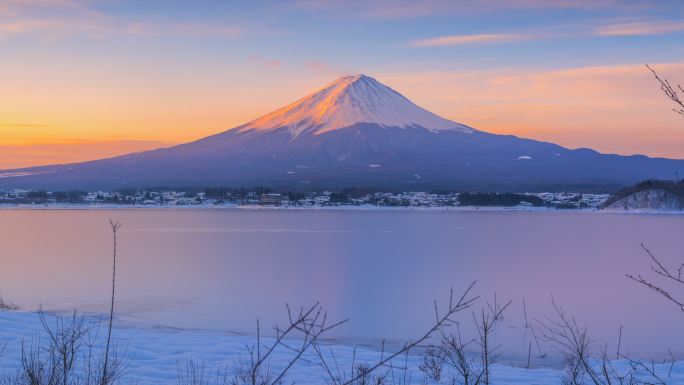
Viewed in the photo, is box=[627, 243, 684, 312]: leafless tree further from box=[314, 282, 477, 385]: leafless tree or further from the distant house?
the distant house

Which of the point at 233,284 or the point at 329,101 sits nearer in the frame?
the point at 233,284

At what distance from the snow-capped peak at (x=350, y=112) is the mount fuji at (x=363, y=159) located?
19 centimetres

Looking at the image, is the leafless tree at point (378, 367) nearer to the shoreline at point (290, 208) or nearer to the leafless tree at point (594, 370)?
the leafless tree at point (594, 370)

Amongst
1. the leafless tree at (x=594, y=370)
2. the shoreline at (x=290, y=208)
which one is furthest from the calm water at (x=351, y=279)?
the shoreline at (x=290, y=208)

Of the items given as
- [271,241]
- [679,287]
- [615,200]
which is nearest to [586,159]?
[615,200]

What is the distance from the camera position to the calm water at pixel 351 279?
11078 mm

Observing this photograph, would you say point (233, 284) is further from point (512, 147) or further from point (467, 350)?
point (512, 147)

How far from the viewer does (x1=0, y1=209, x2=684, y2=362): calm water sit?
11.1 metres

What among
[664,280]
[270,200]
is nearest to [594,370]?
[664,280]

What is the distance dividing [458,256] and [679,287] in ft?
24.7

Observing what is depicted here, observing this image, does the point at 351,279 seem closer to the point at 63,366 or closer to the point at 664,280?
the point at 664,280

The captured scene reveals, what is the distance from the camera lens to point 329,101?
477ft

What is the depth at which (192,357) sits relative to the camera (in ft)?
22.0

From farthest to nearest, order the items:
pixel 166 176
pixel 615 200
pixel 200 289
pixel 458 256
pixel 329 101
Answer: pixel 329 101 → pixel 166 176 → pixel 615 200 → pixel 458 256 → pixel 200 289
